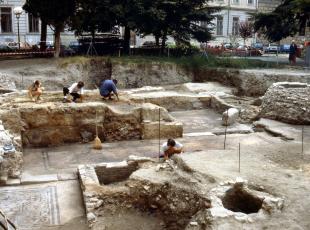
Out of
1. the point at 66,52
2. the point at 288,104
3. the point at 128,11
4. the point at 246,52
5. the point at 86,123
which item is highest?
the point at 128,11

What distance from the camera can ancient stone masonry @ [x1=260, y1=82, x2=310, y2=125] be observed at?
49.8 ft

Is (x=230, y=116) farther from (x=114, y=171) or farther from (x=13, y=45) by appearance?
(x=13, y=45)

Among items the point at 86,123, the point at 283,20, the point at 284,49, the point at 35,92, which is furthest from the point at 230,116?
the point at 284,49

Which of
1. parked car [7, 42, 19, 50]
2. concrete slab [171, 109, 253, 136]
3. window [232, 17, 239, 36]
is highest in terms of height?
window [232, 17, 239, 36]

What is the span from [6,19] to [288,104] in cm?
2746

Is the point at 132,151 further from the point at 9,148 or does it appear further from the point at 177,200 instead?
the point at 177,200

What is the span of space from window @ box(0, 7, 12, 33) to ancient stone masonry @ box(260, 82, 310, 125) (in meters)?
26.2

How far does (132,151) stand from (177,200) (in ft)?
15.9

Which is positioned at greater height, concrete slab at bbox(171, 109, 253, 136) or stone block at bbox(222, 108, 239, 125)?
stone block at bbox(222, 108, 239, 125)

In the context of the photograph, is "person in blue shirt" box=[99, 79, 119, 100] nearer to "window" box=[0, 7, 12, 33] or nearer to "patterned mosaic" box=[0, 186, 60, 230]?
"patterned mosaic" box=[0, 186, 60, 230]

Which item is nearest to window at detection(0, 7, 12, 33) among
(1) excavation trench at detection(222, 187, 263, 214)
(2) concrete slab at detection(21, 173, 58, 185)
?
(2) concrete slab at detection(21, 173, 58, 185)

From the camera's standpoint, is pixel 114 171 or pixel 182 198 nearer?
pixel 182 198

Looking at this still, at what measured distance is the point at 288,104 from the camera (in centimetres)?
1536

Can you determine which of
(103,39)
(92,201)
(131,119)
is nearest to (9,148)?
(92,201)
